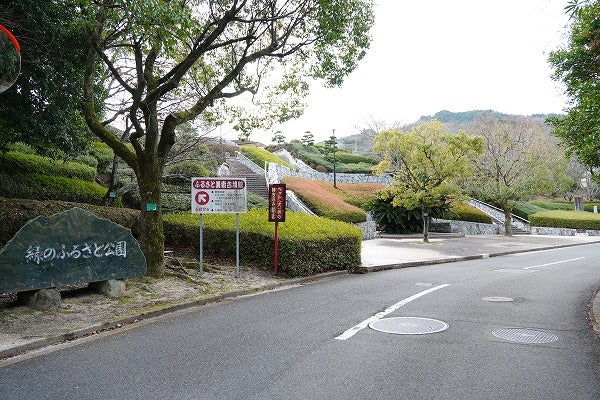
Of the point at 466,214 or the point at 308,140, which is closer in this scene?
the point at 466,214

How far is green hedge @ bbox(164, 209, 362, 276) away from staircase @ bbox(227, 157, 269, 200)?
11933 millimetres

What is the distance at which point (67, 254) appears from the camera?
7477 mm

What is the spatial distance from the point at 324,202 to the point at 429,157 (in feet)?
23.7

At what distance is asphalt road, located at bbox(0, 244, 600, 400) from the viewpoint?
4320mm

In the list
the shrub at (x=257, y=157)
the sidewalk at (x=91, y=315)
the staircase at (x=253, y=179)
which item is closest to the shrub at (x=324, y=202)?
the staircase at (x=253, y=179)

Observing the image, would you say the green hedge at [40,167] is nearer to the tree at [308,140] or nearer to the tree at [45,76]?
the tree at [45,76]

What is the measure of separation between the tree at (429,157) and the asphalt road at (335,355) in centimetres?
1438

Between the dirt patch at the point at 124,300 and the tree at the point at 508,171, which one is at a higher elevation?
the tree at the point at 508,171

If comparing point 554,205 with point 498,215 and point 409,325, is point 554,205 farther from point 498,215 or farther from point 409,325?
point 409,325

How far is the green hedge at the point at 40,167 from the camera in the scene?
13062 millimetres

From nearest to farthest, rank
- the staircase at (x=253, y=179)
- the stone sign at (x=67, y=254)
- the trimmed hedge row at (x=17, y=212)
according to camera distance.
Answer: the stone sign at (x=67, y=254) < the trimmed hedge row at (x=17, y=212) < the staircase at (x=253, y=179)

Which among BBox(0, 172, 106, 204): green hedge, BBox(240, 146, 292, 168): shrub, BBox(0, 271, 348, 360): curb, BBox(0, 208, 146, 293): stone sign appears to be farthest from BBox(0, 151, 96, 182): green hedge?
→ BBox(240, 146, 292, 168): shrub

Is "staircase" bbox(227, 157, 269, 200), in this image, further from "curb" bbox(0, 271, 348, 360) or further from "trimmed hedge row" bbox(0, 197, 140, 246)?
"trimmed hedge row" bbox(0, 197, 140, 246)

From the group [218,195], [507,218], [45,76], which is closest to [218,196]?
[218,195]
